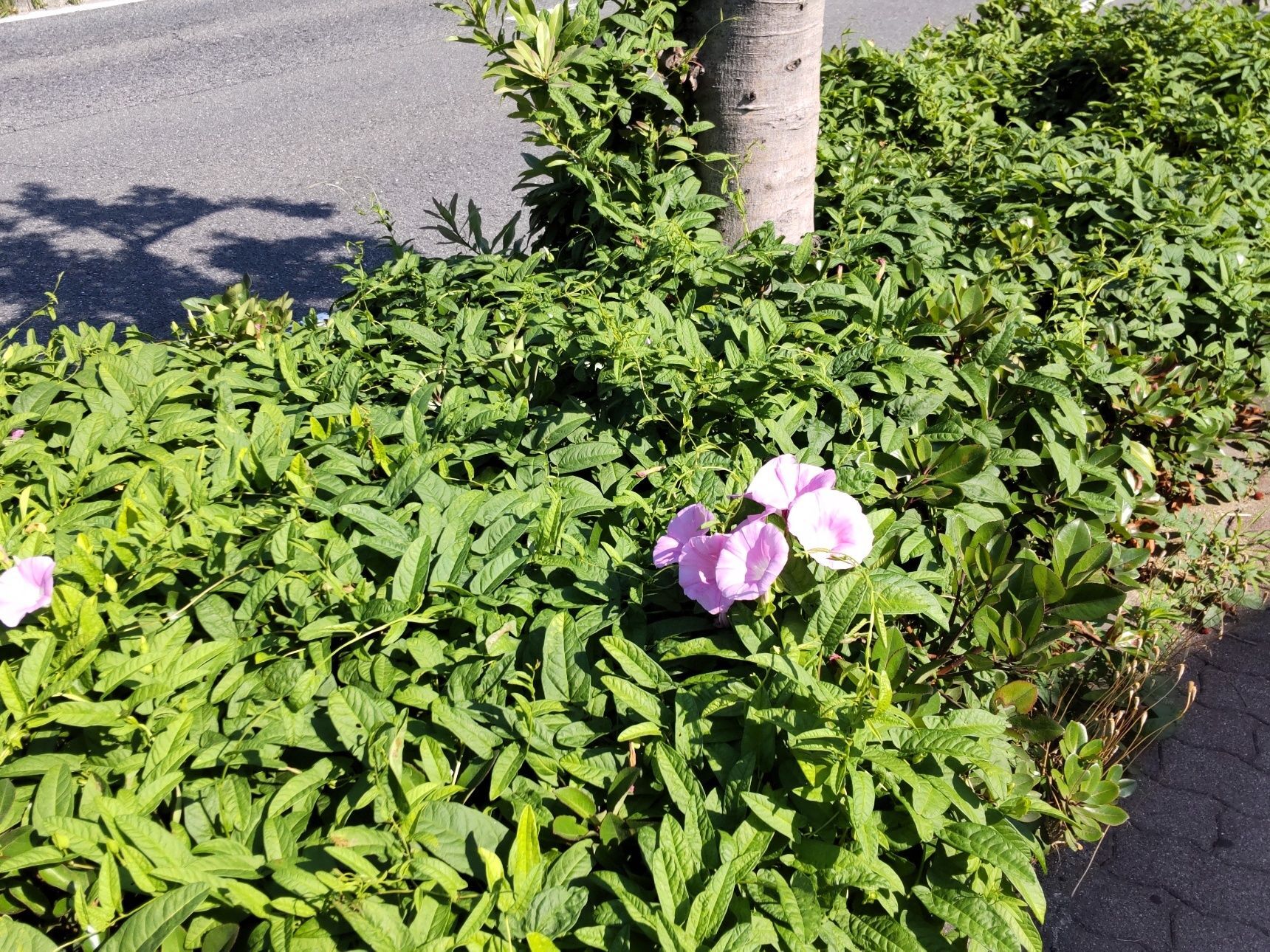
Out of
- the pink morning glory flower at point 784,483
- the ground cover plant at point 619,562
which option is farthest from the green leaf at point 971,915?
the pink morning glory flower at point 784,483

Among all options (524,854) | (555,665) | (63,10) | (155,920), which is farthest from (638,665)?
(63,10)

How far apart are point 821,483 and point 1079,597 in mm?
666

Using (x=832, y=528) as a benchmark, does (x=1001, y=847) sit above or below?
below

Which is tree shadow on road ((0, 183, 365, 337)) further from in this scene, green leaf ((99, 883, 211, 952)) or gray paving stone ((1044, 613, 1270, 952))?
gray paving stone ((1044, 613, 1270, 952))

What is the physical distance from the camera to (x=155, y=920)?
47.1 inches

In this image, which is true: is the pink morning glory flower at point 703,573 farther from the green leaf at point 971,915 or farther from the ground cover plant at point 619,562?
the green leaf at point 971,915

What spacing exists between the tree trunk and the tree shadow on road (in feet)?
9.97

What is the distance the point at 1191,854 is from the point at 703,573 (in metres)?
1.46

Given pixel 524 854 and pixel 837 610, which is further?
pixel 837 610

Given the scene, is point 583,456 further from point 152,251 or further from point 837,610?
point 152,251

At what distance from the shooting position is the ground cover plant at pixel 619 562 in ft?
4.36

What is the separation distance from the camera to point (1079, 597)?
1.81 m

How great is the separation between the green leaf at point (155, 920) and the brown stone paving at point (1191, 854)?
1687 mm

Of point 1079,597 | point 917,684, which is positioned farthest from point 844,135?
point 917,684
